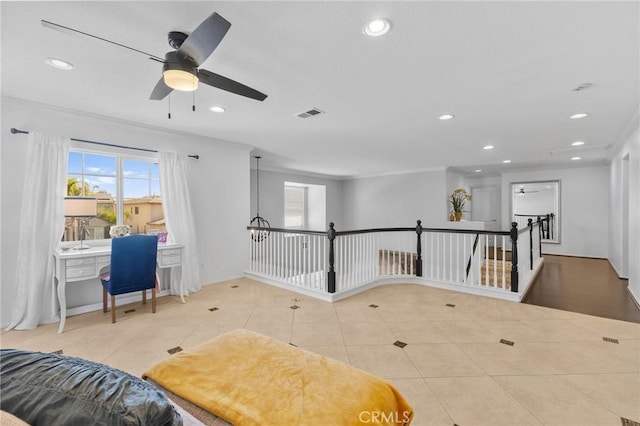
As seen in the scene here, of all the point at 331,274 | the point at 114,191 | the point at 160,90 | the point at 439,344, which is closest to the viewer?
the point at 160,90

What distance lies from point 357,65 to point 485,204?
926 centimetres

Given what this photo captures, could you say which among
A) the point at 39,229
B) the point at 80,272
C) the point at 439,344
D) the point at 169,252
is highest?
the point at 39,229

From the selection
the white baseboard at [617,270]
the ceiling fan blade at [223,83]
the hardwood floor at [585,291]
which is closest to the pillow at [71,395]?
the ceiling fan blade at [223,83]

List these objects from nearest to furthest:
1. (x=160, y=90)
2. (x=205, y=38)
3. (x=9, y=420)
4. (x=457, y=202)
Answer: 1. (x=9, y=420)
2. (x=205, y=38)
3. (x=160, y=90)
4. (x=457, y=202)

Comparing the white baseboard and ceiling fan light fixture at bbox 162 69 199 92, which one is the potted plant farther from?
ceiling fan light fixture at bbox 162 69 199 92

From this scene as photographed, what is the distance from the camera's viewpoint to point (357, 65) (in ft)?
7.79

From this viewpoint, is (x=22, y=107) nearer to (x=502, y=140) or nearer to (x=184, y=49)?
(x=184, y=49)

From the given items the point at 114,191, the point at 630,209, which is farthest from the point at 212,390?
the point at 630,209

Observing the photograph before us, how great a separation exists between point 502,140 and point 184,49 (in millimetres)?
5121

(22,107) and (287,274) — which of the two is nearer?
(22,107)

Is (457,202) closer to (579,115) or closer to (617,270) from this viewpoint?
(617,270)

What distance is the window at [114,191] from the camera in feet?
11.8

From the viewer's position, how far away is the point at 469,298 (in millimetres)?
4027

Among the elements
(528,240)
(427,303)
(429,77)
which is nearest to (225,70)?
(429,77)
